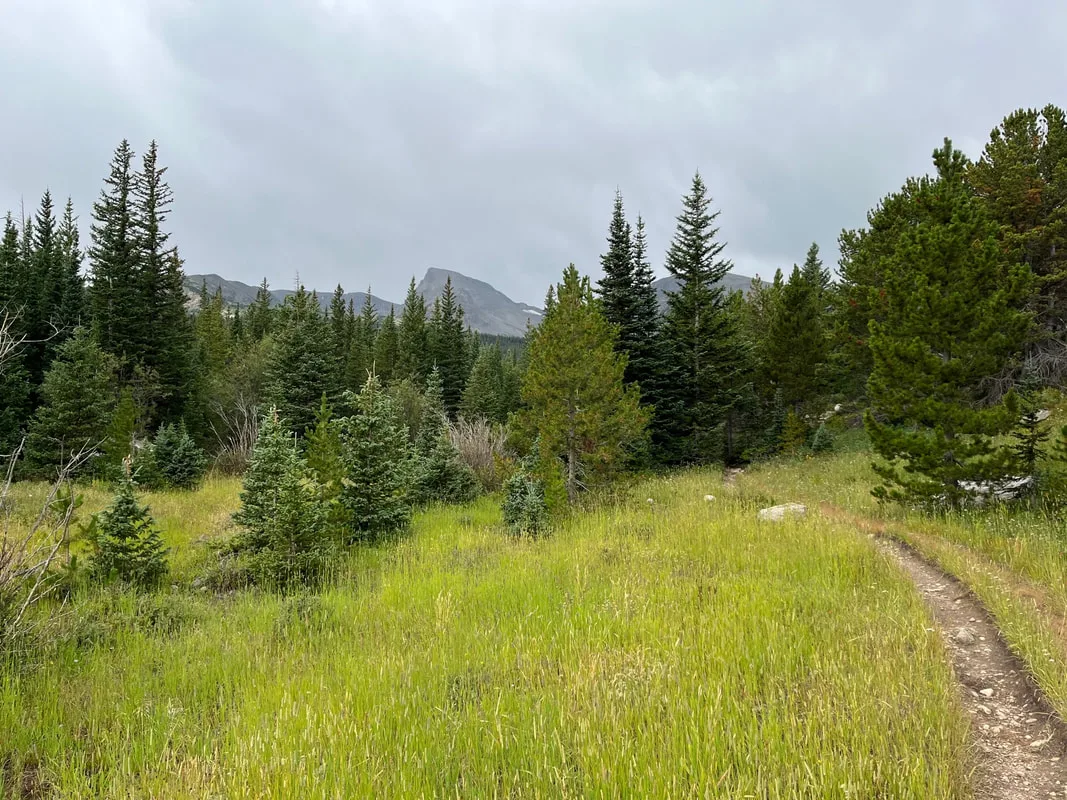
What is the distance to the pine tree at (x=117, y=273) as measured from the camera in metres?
30.1

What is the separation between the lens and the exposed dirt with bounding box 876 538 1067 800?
3.07m

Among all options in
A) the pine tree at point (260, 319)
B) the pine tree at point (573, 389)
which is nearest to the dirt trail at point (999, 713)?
the pine tree at point (573, 389)

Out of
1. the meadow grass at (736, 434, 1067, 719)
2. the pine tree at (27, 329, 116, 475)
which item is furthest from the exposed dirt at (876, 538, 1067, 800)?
the pine tree at (27, 329, 116, 475)

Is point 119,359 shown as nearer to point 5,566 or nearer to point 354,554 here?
point 354,554

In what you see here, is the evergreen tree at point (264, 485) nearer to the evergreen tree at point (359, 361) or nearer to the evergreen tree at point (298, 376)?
the evergreen tree at point (298, 376)

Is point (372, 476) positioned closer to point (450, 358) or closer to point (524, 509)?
point (524, 509)

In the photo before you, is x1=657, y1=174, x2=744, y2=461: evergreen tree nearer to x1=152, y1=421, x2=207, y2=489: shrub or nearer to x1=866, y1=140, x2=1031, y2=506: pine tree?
x1=866, y1=140, x2=1031, y2=506: pine tree

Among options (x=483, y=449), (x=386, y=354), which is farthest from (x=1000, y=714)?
(x=386, y=354)

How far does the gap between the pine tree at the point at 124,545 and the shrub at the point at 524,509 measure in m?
6.68

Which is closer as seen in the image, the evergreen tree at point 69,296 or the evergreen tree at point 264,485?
the evergreen tree at point 264,485

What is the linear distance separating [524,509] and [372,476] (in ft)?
11.8

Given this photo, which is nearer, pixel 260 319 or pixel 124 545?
pixel 124 545

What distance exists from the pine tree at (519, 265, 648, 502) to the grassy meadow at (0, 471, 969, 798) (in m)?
6.63

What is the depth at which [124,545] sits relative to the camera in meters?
7.67
